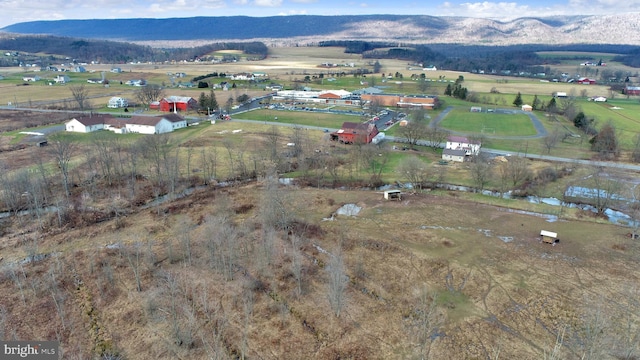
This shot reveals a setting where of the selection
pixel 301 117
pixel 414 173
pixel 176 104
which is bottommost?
pixel 414 173

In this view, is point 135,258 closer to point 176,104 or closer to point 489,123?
point 176,104

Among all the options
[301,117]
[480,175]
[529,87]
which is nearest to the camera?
[480,175]

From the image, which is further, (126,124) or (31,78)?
(31,78)

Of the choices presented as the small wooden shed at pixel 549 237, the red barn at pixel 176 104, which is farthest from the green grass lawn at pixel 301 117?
the small wooden shed at pixel 549 237

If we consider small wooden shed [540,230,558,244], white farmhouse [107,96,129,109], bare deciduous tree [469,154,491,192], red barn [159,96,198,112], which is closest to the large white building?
red barn [159,96,198,112]

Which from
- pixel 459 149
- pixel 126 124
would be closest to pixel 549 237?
pixel 459 149

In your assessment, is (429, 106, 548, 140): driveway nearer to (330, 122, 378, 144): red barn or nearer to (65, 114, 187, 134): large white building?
(330, 122, 378, 144): red barn
